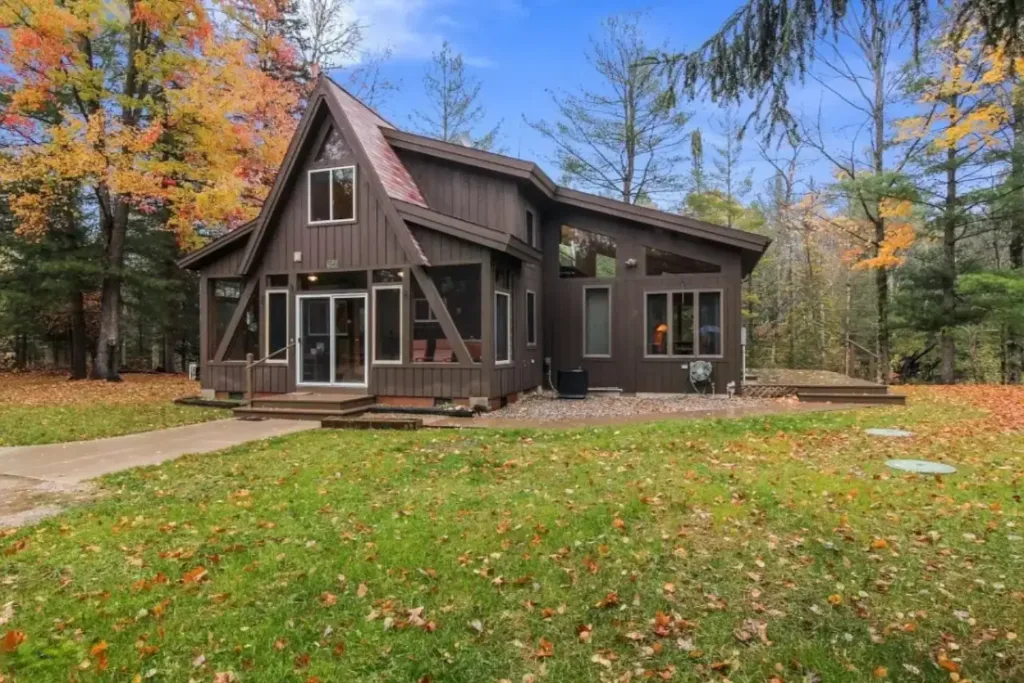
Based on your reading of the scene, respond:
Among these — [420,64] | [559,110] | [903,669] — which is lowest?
[903,669]

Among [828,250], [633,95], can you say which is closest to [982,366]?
[828,250]

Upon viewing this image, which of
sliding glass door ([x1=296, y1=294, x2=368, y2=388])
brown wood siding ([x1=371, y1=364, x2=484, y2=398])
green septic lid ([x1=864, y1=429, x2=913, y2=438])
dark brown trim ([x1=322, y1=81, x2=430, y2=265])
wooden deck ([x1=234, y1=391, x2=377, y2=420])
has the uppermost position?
dark brown trim ([x1=322, y1=81, x2=430, y2=265])

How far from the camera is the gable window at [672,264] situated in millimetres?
13742

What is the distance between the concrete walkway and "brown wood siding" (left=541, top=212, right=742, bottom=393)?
669 centimetres

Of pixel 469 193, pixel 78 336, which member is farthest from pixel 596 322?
pixel 78 336

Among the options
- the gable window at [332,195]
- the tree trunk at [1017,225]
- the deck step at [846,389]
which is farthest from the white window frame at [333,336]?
the tree trunk at [1017,225]

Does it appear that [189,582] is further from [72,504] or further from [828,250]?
[828,250]

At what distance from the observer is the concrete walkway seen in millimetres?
6766

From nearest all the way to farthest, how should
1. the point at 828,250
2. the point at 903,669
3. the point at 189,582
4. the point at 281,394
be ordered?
the point at 903,669 → the point at 189,582 → the point at 281,394 → the point at 828,250

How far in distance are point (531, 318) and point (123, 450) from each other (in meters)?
8.57

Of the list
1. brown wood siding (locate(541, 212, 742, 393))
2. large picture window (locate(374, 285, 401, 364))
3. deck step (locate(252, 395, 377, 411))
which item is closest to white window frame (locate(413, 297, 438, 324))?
large picture window (locate(374, 285, 401, 364))

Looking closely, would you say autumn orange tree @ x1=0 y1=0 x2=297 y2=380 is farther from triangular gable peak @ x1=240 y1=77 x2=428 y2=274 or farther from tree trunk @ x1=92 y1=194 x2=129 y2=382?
triangular gable peak @ x1=240 y1=77 x2=428 y2=274

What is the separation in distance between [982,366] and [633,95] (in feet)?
56.7

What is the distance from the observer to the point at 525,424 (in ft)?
32.1
